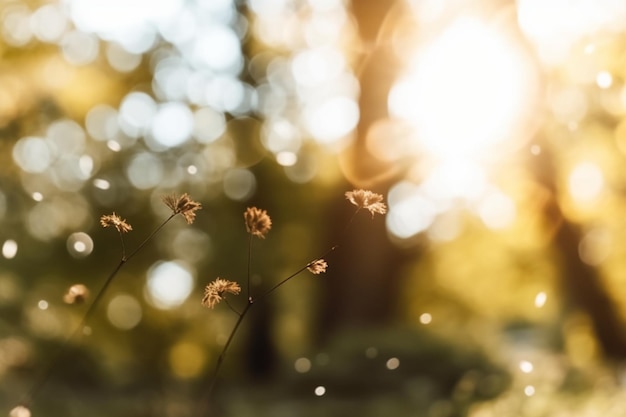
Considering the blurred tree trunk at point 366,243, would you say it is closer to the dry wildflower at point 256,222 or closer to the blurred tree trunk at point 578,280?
the blurred tree trunk at point 578,280

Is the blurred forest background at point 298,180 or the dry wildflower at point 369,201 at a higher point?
the blurred forest background at point 298,180

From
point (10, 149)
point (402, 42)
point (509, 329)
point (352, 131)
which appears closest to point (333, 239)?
point (352, 131)

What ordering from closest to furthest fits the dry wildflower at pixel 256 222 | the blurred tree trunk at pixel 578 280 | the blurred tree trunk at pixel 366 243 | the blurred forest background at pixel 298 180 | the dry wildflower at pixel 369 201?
the dry wildflower at pixel 256 222 < the dry wildflower at pixel 369 201 < the blurred forest background at pixel 298 180 < the blurred tree trunk at pixel 366 243 < the blurred tree trunk at pixel 578 280

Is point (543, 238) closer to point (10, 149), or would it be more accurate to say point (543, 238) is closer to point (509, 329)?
point (509, 329)

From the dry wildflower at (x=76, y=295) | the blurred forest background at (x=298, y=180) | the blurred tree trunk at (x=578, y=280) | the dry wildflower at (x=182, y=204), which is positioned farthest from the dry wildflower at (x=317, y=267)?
the blurred tree trunk at (x=578, y=280)

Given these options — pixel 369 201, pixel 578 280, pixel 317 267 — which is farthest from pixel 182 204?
pixel 578 280

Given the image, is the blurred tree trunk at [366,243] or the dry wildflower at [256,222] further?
the blurred tree trunk at [366,243]

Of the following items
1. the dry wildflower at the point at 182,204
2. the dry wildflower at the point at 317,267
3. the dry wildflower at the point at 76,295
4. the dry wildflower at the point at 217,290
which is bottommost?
the dry wildflower at the point at 217,290

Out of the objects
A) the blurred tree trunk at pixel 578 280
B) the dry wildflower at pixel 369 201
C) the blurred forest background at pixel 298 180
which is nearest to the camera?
the dry wildflower at pixel 369 201
